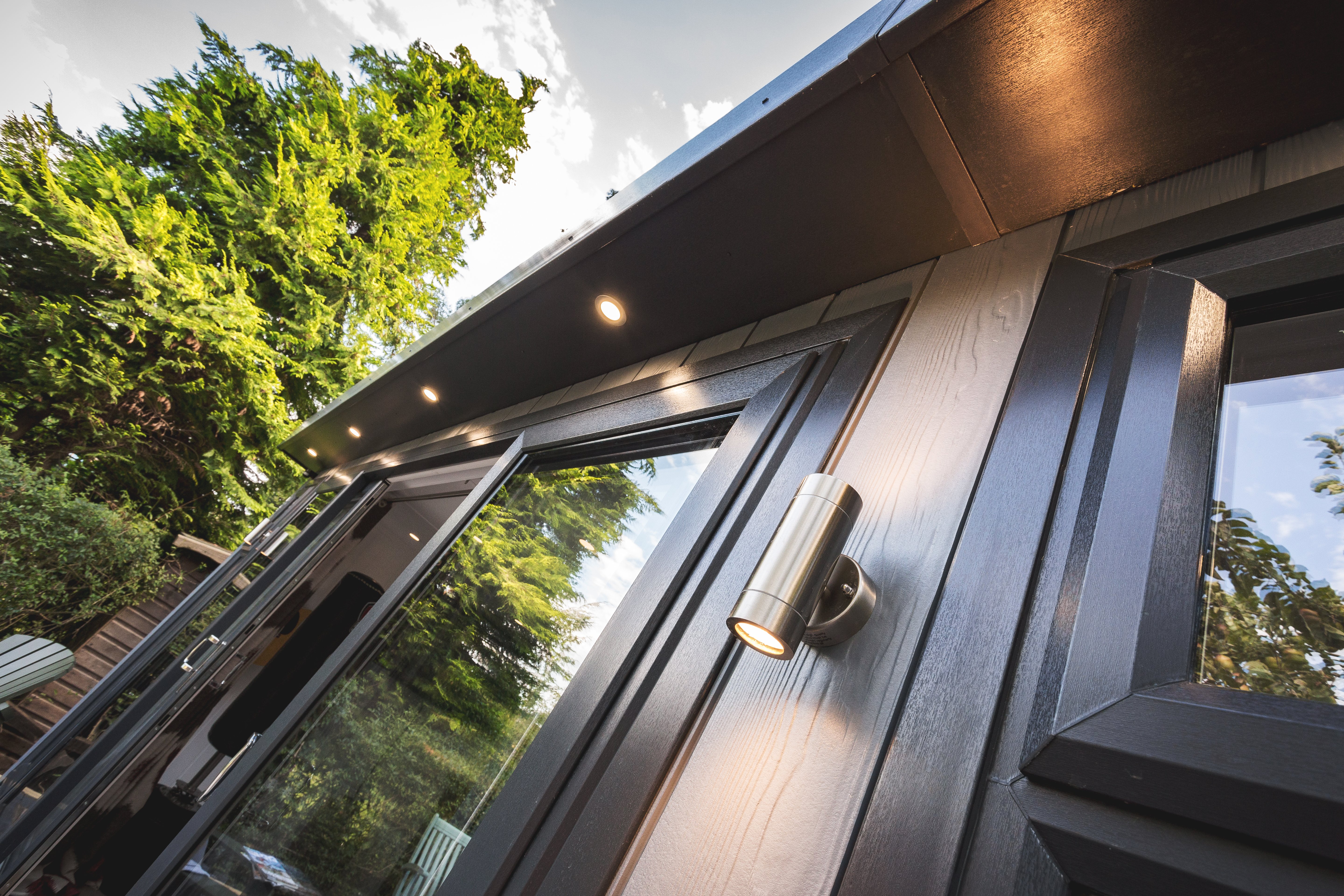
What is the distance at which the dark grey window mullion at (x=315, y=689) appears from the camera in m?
1.42

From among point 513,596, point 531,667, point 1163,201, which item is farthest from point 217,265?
point 1163,201

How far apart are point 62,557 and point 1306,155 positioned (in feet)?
21.4

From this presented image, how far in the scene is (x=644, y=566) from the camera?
1.11 metres

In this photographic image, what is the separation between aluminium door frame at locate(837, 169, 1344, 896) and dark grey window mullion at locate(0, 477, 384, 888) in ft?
10.4

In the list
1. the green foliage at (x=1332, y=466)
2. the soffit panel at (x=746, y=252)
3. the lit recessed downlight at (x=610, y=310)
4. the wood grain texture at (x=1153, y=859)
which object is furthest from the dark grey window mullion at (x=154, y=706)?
the green foliage at (x=1332, y=466)

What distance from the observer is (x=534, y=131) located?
8328 millimetres

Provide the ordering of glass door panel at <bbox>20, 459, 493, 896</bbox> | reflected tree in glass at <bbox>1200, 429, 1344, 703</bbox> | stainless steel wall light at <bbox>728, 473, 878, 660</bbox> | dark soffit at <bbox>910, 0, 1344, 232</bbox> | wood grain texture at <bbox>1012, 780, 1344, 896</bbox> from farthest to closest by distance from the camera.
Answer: glass door panel at <bbox>20, 459, 493, 896</bbox>, dark soffit at <bbox>910, 0, 1344, 232</bbox>, stainless steel wall light at <bbox>728, 473, 878, 660</bbox>, reflected tree in glass at <bbox>1200, 429, 1344, 703</bbox>, wood grain texture at <bbox>1012, 780, 1344, 896</bbox>

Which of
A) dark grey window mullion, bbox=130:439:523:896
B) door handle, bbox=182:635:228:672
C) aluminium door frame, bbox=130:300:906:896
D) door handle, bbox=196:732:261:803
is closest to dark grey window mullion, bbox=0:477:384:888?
door handle, bbox=182:635:228:672

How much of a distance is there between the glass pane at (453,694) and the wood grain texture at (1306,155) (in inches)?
36.1

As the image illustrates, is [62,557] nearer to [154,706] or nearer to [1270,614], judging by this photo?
[154,706]

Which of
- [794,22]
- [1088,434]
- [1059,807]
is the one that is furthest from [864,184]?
[794,22]

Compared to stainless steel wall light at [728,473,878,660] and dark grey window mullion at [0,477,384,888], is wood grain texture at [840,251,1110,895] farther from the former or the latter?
dark grey window mullion at [0,477,384,888]

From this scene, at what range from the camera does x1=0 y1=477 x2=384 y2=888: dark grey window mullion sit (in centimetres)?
220

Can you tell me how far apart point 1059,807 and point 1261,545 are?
314 millimetres
